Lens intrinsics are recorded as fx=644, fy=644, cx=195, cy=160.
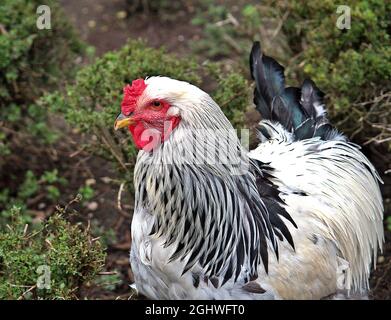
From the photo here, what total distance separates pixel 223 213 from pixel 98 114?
138 cm

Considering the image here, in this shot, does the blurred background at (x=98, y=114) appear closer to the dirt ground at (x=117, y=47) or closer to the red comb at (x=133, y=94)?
the dirt ground at (x=117, y=47)

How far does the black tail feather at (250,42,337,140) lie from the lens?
3750 millimetres

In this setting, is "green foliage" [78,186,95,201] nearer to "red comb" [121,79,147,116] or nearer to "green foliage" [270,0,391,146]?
"green foliage" [270,0,391,146]

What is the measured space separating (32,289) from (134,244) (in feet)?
1.88

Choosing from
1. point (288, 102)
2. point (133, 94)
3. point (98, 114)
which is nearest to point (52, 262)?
point (133, 94)

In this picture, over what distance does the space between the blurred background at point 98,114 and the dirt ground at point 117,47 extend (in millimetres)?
14

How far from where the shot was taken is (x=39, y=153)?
215 inches

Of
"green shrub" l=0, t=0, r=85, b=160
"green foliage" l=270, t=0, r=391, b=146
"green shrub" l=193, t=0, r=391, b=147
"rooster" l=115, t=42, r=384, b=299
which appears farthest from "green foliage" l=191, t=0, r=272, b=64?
"rooster" l=115, t=42, r=384, b=299

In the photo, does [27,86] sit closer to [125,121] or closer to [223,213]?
[125,121]

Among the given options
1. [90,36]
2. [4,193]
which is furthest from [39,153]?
[90,36]

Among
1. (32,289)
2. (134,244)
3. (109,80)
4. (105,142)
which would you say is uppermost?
(109,80)

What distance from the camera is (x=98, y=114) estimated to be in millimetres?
4074

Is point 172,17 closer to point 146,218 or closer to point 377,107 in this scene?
point 377,107

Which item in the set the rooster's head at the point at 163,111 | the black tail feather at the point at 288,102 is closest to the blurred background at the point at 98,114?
the black tail feather at the point at 288,102
